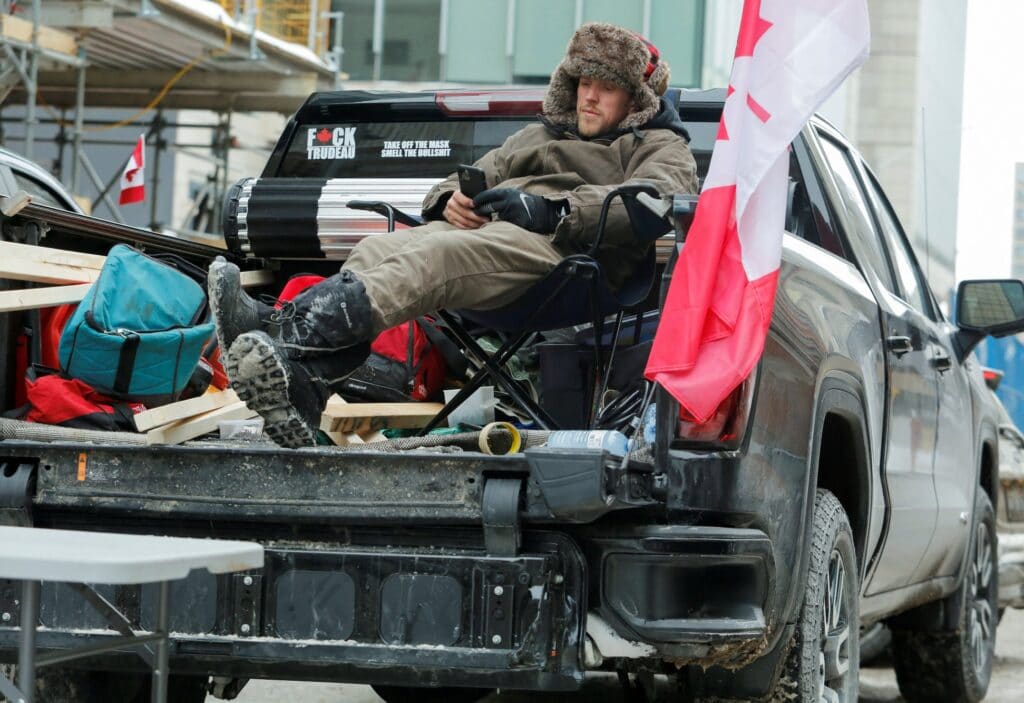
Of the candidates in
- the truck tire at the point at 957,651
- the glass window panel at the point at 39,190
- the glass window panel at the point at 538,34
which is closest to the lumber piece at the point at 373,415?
the truck tire at the point at 957,651

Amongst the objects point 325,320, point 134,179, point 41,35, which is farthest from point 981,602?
point 41,35

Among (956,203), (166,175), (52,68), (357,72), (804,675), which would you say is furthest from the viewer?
(357,72)

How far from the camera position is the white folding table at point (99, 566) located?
237cm

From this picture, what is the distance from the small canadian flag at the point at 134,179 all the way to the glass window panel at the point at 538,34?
13.4 m

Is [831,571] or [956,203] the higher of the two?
[956,203]

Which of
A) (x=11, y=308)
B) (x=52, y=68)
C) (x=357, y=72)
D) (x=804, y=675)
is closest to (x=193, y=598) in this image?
(x=11, y=308)

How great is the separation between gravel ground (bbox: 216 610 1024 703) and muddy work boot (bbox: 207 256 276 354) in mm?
2327

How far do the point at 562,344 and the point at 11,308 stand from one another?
161cm

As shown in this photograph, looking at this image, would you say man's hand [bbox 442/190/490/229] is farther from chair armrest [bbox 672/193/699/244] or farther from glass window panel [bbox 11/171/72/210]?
glass window panel [bbox 11/171/72/210]

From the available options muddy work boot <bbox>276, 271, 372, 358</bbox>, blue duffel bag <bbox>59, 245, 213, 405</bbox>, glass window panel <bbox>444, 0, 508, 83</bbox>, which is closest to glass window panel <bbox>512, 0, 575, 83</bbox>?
glass window panel <bbox>444, 0, 508, 83</bbox>

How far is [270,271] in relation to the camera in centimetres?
548

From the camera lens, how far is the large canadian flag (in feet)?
11.0

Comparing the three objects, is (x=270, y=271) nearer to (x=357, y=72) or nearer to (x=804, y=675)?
(x=804, y=675)

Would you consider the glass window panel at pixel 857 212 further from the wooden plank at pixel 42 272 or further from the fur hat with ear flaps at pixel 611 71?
the wooden plank at pixel 42 272
